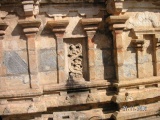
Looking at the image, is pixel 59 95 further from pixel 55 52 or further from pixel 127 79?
pixel 127 79

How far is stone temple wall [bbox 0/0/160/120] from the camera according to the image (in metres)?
5.70

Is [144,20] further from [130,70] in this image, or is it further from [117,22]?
[130,70]

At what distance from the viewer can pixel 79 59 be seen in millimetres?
6215

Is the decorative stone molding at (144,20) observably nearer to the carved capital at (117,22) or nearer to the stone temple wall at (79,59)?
the stone temple wall at (79,59)

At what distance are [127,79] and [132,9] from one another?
5.81 ft

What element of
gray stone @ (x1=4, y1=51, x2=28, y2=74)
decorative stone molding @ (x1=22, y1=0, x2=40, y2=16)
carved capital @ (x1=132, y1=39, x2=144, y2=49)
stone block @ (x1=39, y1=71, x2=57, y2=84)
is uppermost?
decorative stone molding @ (x1=22, y1=0, x2=40, y2=16)

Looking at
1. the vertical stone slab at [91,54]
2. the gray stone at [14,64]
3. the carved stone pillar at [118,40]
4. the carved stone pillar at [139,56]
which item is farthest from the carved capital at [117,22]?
the gray stone at [14,64]

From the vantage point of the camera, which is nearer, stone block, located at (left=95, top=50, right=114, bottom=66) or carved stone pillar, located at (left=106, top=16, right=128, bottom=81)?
carved stone pillar, located at (left=106, top=16, right=128, bottom=81)

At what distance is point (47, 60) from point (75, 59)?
69cm

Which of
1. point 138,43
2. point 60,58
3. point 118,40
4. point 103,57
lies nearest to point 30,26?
point 60,58

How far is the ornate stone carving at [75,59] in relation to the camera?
6172 millimetres

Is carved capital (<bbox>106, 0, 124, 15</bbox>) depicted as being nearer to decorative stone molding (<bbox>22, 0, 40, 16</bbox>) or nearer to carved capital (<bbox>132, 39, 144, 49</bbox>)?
carved capital (<bbox>132, 39, 144, 49</bbox>)

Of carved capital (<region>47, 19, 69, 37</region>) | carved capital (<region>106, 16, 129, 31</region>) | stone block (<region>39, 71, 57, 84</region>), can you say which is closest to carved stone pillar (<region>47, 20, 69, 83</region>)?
carved capital (<region>47, 19, 69, 37</region>)

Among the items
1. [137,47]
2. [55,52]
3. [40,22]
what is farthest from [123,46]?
[40,22]
